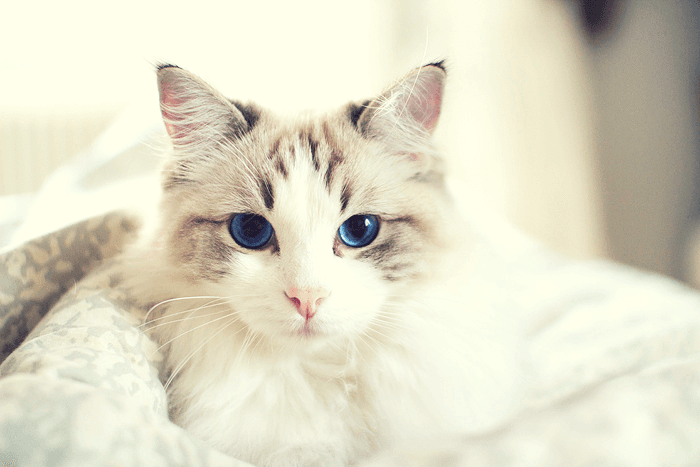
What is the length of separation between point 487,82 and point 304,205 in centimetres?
340

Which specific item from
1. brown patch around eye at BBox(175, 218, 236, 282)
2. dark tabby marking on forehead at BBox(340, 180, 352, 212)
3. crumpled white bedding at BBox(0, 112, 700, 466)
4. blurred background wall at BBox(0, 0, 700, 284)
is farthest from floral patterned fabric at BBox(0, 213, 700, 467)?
blurred background wall at BBox(0, 0, 700, 284)

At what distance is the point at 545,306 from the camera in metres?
1.81

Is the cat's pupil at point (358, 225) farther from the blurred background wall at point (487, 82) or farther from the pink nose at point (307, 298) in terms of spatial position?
the blurred background wall at point (487, 82)

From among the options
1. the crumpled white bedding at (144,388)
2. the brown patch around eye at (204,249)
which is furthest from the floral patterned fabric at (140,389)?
the brown patch around eye at (204,249)

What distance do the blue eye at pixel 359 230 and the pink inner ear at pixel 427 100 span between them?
270 mm

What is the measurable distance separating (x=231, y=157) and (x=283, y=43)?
2760mm

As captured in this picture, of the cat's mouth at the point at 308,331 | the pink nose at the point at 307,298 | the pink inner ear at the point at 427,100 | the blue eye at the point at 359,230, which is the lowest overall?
the cat's mouth at the point at 308,331

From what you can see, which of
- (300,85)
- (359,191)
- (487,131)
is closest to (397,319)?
(359,191)

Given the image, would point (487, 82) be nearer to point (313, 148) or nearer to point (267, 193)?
point (313, 148)

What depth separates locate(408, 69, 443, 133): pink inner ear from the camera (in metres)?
1.00

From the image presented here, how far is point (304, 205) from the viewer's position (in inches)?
35.7

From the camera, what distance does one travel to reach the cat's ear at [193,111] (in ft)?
3.18

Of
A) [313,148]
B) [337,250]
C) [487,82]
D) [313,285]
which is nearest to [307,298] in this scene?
[313,285]

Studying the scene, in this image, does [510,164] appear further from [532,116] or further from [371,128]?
[371,128]
